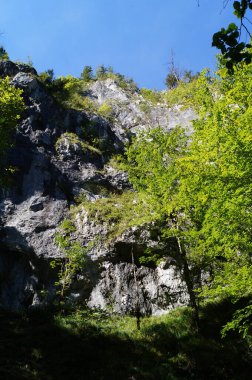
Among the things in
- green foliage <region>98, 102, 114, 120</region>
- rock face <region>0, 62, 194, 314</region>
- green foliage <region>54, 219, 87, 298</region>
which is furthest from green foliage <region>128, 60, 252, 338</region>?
green foliage <region>98, 102, 114, 120</region>

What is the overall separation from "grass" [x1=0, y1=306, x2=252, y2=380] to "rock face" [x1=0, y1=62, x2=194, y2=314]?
2.19m

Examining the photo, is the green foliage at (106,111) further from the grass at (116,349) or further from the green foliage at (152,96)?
the grass at (116,349)

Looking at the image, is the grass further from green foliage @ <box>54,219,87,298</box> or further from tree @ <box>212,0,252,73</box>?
tree @ <box>212,0,252,73</box>

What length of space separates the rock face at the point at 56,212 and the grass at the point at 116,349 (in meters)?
2.19

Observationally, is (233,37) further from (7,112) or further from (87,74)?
(87,74)

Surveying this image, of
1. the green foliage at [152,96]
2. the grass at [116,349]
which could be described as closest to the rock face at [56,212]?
the grass at [116,349]

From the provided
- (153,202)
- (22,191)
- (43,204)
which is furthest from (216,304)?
(22,191)

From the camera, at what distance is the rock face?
23.4 metres

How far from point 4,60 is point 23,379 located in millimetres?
36592

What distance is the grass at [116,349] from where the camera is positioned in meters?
15.1

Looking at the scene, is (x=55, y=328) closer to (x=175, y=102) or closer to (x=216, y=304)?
(x=216, y=304)

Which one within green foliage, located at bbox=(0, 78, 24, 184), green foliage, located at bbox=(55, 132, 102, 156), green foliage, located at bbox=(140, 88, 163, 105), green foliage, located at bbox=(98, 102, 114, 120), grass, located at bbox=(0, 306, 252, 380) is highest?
green foliage, located at bbox=(140, 88, 163, 105)

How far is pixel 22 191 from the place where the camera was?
2925cm

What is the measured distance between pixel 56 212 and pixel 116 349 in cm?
1333
